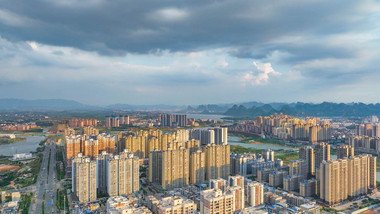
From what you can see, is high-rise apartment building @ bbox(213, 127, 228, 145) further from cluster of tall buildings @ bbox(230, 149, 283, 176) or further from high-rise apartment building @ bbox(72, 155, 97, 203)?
high-rise apartment building @ bbox(72, 155, 97, 203)

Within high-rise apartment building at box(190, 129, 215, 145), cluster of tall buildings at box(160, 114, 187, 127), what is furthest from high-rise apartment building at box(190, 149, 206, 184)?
cluster of tall buildings at box(160, 114, 187, 127)

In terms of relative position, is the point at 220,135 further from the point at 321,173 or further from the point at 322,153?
the point at 321,173

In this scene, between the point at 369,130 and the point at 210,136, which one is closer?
the point at 210,136

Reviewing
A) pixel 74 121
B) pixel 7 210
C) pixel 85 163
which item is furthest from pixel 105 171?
pixel 74 121

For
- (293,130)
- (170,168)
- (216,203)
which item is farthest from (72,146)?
(293,130)

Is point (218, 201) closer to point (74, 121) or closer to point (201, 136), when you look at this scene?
point (201, 136)

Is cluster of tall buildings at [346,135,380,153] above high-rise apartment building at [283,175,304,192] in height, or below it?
above
